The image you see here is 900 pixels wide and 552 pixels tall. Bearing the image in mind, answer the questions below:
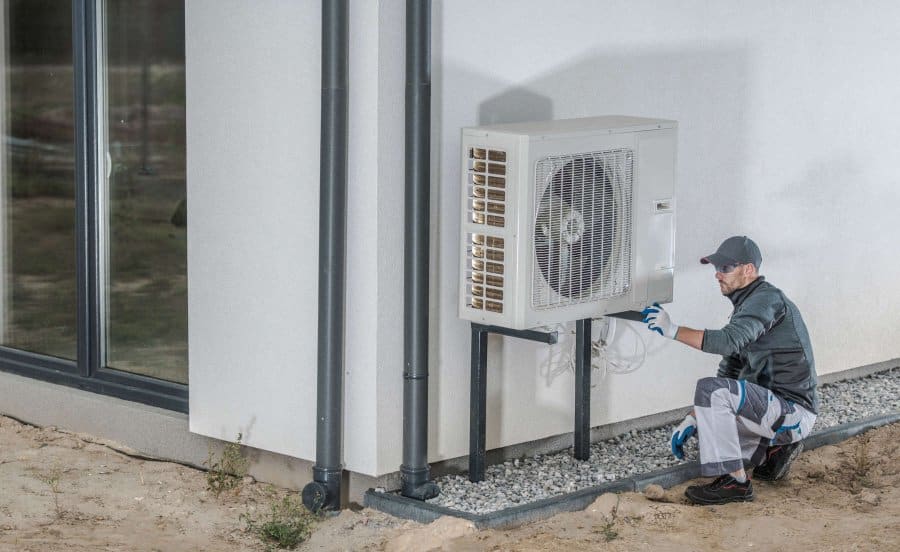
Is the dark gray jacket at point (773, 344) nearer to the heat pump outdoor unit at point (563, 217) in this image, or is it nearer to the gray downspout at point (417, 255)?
the heat pump outdoor unit at point (563, 217)

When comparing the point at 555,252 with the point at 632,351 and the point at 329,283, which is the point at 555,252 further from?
the point at 632,351

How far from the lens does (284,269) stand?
227 inches

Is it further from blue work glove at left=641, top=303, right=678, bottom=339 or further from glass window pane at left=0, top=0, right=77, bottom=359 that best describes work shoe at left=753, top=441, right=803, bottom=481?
glass window pane at left=0, top=0, right=77, bottom=359

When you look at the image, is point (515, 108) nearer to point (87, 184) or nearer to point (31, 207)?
point (87, 184)

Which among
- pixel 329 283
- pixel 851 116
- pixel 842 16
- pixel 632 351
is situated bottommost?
pixel 632 351

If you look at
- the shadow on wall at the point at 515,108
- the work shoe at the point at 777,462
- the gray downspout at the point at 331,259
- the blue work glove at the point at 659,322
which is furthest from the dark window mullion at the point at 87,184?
the work shoe at the point at 777,462

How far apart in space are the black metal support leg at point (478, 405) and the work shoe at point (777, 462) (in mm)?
1310

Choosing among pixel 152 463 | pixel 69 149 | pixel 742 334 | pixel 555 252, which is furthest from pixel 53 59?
pixel 742 334

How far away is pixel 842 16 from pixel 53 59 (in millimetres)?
4630

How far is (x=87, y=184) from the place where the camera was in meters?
6.71

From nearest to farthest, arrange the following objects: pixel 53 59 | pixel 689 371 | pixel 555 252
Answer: pixel 555 252 → pixel 689 371 → pixel 53 59

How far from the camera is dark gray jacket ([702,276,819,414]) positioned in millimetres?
5707

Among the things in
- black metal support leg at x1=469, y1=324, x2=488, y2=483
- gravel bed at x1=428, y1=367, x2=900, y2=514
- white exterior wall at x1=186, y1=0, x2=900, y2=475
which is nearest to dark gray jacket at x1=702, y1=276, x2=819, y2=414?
gravel bed at x1=428, y1=367, x2=900, y2=514

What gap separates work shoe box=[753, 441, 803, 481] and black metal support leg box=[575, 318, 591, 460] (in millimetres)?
793
